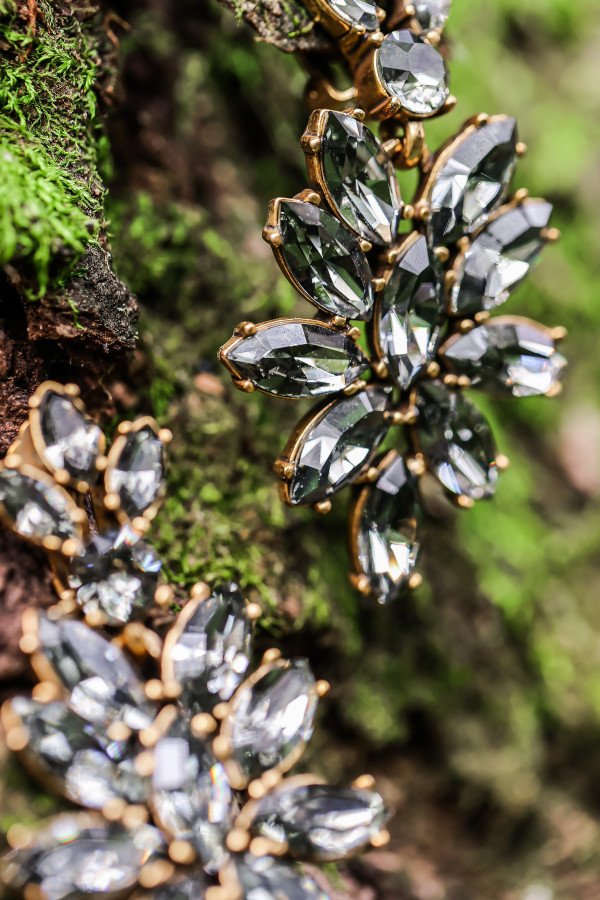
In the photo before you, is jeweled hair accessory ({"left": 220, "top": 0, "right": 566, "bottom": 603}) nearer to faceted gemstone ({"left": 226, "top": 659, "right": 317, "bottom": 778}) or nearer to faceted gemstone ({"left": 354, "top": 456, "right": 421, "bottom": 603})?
faceted gemstone ({"left": 354, "top": 456, "right": 421, "bottom": 603})

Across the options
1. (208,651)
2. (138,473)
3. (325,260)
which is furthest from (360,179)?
(208,651)

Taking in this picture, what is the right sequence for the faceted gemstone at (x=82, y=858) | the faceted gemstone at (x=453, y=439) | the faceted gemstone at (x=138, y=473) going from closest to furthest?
the faceted gemstone at (x=82, y=858), the faceted gemstone at (x=138, y=473), the faceted gemstone at (x=453, y=439)

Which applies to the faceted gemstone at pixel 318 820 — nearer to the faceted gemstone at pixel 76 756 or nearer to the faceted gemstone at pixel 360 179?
the faceted gemstone at pixel 76 756

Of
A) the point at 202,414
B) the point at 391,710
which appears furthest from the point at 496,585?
the point at 202,414

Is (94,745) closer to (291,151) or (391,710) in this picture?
(391,710)

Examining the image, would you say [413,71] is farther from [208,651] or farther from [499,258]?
[208,651]

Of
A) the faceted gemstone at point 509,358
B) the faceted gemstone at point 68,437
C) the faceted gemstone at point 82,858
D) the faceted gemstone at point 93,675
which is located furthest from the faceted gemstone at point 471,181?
the faceted gemstone at point 82,858
